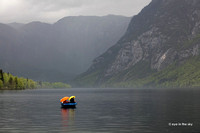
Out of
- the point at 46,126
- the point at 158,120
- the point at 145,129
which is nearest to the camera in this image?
the point at 145,129

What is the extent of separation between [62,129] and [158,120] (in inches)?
879

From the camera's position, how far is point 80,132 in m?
58.9

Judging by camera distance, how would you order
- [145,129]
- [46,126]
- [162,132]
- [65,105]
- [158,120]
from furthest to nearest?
[65,105]
[158,120]
[46,126]
[145,129]
[162,132]

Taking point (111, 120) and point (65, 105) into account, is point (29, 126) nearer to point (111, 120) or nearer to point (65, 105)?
point (111, 120)

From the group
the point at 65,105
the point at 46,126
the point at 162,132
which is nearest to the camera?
the point at 162,132

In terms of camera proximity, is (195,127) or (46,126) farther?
(46,126)

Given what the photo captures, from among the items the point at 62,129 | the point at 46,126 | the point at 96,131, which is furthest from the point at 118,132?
the point at 46,126

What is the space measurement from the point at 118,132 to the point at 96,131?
3.93m

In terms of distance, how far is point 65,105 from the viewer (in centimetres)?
11506

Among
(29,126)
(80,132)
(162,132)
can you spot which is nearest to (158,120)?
(162,132)

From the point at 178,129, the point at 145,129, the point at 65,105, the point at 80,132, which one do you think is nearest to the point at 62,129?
the point at 80,132

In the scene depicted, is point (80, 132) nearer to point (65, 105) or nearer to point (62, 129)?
point (62, 129)

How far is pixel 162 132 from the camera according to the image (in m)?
57.7

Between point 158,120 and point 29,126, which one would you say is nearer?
point 29,126
